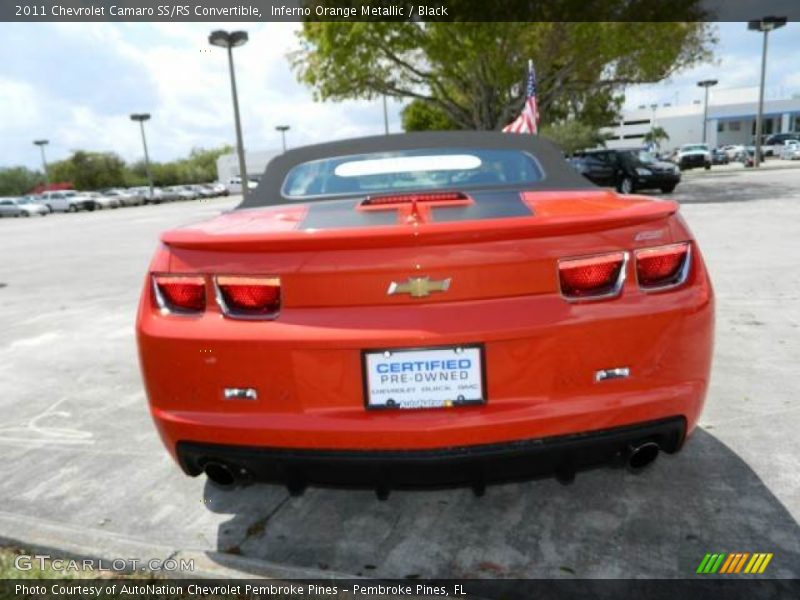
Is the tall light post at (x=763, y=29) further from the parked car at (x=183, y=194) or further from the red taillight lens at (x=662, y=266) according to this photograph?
the parked car at (x=183, y=194)

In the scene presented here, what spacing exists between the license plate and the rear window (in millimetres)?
1355

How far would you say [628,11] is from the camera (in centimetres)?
2338

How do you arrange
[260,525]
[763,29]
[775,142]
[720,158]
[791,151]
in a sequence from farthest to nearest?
1. [775,142]
2. [720,158]
3. [791,151]
4. [763,29]
5. [260,525]

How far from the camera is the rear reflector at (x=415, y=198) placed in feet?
7.43

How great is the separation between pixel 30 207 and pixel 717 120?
3395 inches

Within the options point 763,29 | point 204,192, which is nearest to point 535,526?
point 763,29

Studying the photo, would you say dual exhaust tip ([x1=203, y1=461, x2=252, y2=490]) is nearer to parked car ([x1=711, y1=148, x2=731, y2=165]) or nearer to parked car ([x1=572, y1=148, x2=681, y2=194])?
parked car ([x1=572, y1=148, x2=681, y2=194])

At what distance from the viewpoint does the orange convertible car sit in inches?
75.4

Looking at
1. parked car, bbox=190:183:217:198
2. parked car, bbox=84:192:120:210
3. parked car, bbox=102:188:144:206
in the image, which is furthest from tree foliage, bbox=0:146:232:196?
parked car, bbox=84:192:120:210

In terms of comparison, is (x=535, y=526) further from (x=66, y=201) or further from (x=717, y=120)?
(x=717, y=120)

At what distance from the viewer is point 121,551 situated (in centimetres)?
236

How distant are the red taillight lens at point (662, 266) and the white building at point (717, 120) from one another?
83513 mm

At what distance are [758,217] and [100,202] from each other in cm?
4635

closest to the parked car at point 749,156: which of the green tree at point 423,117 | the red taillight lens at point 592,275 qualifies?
the green tree at point 423,117
